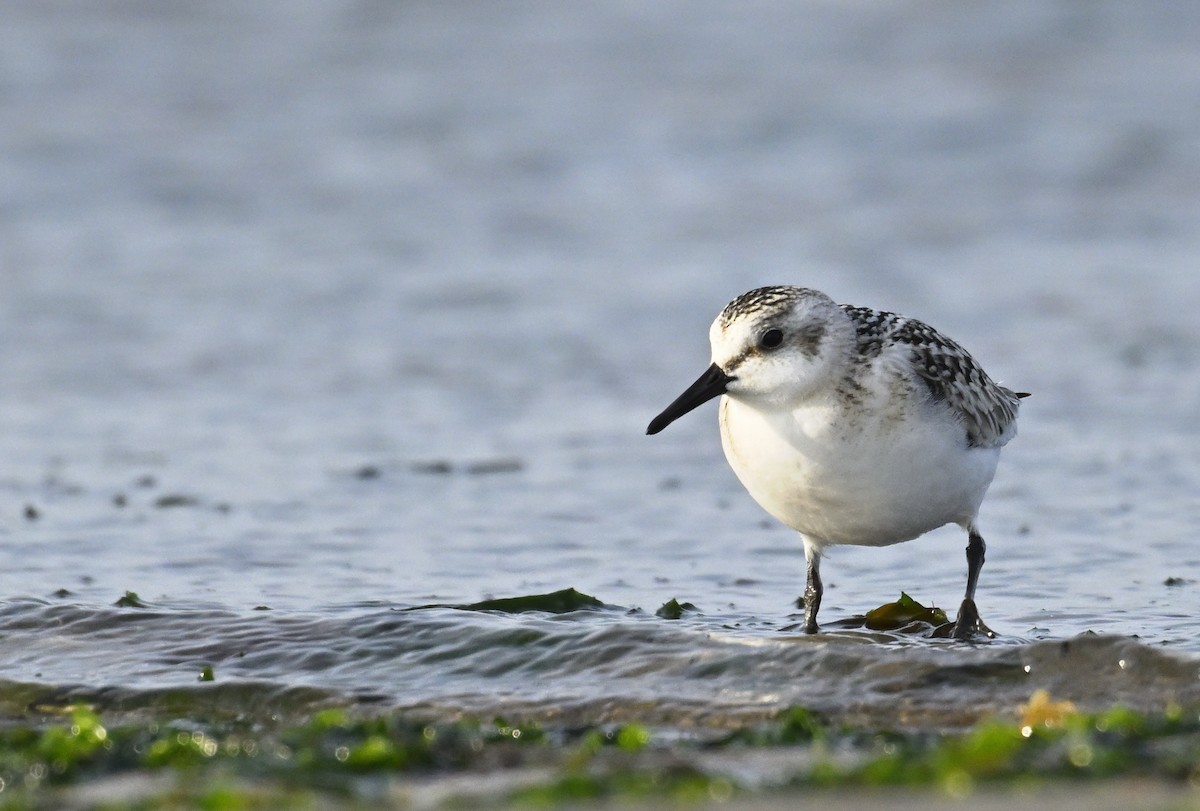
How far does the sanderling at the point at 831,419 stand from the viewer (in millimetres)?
6004

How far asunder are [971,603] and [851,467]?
93 cm

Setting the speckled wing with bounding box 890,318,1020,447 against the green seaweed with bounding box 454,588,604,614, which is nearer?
the speckled wing with bounding box 890,318,1020,447

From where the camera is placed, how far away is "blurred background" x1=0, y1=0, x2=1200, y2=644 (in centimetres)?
788

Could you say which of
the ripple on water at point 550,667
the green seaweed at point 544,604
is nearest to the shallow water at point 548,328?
the ripple on water at point 550,667

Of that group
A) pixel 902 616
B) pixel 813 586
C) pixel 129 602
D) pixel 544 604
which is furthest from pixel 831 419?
pixel 129 602

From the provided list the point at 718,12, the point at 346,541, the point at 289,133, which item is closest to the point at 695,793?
the point at 346,541

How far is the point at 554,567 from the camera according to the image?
7621 millimetres

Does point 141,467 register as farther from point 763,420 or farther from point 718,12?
point 718,12

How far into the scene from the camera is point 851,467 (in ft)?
19.7

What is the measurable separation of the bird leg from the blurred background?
29cm

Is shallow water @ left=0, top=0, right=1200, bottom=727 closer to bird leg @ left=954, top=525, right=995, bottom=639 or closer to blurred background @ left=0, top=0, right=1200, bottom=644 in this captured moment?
blurred background @ left=0, top=0, right=1200, bottom=644

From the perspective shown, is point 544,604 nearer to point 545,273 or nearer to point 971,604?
point 971,604

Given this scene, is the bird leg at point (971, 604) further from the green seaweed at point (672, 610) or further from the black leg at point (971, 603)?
the green seaweed at point (672, 610)

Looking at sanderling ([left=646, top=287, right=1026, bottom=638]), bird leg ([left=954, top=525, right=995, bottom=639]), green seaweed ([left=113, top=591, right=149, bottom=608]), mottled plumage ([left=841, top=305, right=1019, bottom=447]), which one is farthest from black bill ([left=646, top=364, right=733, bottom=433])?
green seaweed ([left=113, top=591, right=149, bottom=608])
